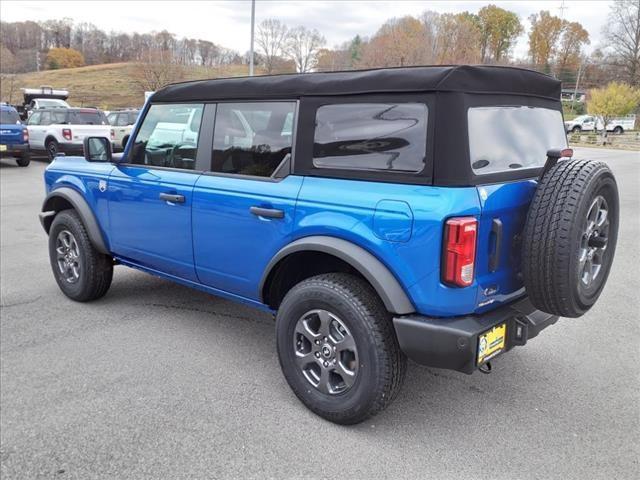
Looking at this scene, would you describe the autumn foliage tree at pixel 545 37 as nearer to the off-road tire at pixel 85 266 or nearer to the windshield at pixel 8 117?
the windshield at pixel 8 117

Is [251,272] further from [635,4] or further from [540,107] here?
[635,4]

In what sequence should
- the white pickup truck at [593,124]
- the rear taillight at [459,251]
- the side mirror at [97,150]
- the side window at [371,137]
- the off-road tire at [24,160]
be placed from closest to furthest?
Answer: the rear taillight at [459,251], the side window at [371,137], the side mirror at [97,150], the off-road tire at [24,160], the white pickup truck at [593,124]

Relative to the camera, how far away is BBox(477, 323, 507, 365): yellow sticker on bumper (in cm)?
257

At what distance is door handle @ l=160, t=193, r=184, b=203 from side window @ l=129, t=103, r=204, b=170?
23 centimetres

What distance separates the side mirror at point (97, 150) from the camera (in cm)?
435

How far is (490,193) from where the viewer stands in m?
2.56

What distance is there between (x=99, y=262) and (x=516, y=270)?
134 inches

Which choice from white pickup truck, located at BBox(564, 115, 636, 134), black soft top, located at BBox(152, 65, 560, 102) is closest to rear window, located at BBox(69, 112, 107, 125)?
black soft top, located at BBox(152, 65, 560, 102)

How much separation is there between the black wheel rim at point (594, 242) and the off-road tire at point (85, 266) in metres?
3.70

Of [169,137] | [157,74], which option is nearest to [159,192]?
[169,137]

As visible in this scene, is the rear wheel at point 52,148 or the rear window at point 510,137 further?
the rear wheel at point 52,148

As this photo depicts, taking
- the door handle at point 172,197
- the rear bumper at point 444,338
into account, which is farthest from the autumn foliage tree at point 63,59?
the rear bumper at point 444,338

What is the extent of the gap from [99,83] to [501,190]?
87213mm

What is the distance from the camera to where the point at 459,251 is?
2.43 metres
